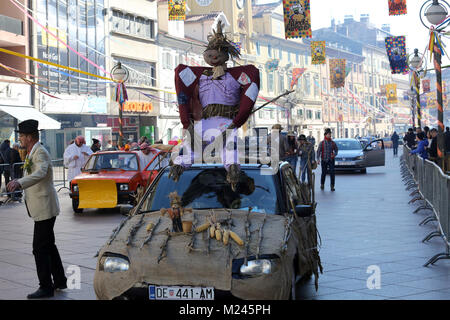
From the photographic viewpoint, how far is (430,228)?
12430mm

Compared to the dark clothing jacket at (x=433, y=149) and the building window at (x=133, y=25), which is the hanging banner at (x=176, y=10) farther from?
the dark clothing jacket at (x=433, y=149)

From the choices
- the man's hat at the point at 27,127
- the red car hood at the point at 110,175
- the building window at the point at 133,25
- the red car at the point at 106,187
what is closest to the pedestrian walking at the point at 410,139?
the building window at the point at 133,25

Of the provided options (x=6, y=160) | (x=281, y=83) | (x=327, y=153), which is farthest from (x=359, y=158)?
(x=281, y=83)

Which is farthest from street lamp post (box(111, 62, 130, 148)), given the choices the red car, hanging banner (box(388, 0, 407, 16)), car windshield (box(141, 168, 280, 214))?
car windshield (box(141, 168, 280, 214))

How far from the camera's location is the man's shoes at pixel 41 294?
7.23 meters

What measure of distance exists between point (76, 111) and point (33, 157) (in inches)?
1335

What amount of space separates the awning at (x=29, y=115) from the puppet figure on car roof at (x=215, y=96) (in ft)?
85.6

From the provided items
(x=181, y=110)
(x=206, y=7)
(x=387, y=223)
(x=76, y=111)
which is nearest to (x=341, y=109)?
(x=206, y=7)

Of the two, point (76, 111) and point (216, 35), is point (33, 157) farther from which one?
point (76, 111)

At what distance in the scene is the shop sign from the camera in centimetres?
4623

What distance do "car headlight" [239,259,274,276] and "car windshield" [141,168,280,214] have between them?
100 centimetres

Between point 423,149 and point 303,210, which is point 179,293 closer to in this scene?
point 303,210

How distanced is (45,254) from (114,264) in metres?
2.03

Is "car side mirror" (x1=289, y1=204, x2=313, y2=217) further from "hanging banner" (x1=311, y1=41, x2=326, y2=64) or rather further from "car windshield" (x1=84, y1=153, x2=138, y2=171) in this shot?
"hanging banner" (x1=311, y1=41, x2=326, y2=64)
